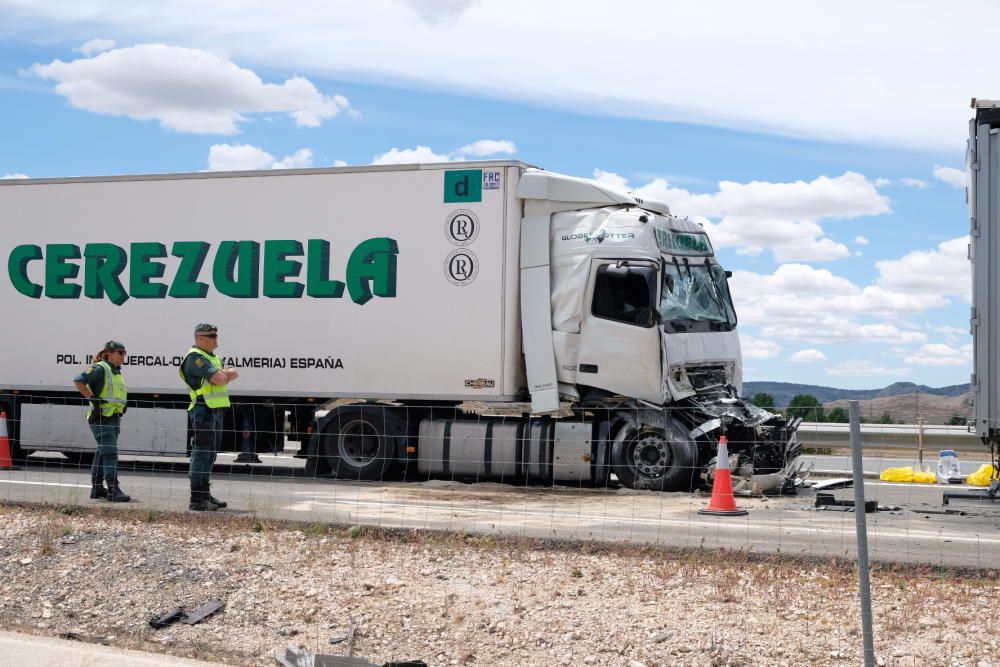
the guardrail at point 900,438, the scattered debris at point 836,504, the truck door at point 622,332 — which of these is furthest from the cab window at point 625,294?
the guardrail at point 900,438

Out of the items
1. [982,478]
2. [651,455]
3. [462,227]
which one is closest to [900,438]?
[982,478]

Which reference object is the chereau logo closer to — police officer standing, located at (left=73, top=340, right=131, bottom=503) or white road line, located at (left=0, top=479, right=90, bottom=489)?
white road line, located at (left=0, top=479, right=90, bottom=489)

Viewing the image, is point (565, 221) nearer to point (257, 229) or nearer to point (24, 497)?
point (257, 229)

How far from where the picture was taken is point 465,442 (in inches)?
576

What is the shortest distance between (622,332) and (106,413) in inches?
224

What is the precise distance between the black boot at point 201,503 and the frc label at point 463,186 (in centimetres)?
510

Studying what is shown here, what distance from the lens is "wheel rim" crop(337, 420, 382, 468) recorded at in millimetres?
15078

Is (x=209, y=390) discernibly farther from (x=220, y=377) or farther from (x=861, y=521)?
(x=861, y=521)

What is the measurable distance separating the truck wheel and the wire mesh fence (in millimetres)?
18

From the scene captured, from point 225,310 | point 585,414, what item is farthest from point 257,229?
point 585,414

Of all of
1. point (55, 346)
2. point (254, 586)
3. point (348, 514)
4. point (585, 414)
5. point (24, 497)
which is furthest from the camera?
point (55, 346)

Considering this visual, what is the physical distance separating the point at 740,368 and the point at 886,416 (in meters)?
2.56

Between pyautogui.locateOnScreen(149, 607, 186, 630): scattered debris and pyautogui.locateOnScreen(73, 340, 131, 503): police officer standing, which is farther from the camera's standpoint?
pyautogui.locateOnScreen(73, 340, 131, 503): police officer standing

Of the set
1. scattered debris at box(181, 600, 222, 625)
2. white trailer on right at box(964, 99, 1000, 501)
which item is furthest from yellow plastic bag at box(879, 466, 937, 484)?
scattered debris at box(181, 600, 222, 625)
